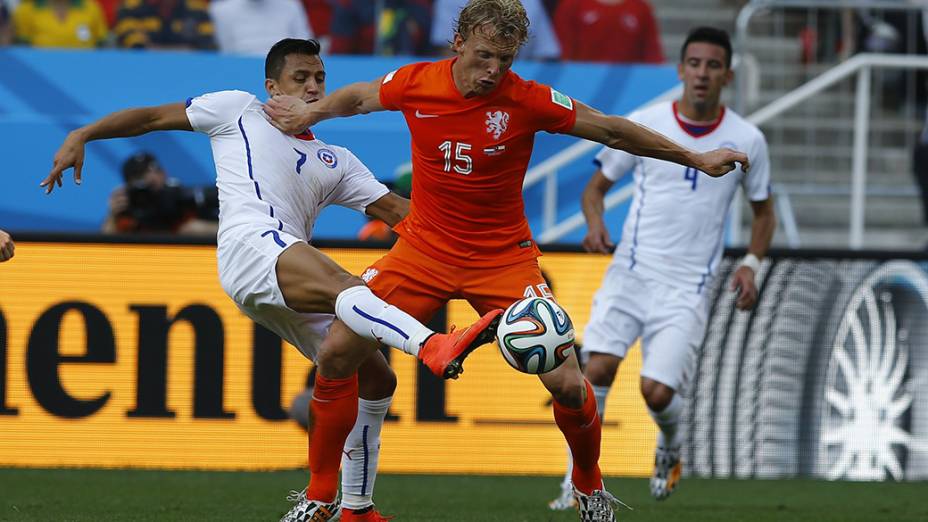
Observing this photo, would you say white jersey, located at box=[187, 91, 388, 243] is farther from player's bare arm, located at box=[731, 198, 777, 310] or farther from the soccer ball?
player's bare arm, located at box=[731, 198, 777, 310]

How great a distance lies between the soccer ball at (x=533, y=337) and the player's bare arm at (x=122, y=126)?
1.92m

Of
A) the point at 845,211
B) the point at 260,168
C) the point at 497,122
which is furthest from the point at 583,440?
the point at 845,211

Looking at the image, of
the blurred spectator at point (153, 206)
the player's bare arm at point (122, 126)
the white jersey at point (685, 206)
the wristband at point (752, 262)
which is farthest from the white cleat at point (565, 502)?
the blurred spectator at point (153, 206)

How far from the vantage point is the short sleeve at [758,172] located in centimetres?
850

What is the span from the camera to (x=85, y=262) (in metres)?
10.1

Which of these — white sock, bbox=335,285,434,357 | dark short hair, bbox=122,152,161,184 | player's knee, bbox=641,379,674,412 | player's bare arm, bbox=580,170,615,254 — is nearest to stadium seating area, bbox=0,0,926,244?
dark short hair, bbox=122,152,161,184

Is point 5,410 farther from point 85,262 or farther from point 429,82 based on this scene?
point 429,82

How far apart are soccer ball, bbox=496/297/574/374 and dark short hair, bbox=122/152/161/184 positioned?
583cm

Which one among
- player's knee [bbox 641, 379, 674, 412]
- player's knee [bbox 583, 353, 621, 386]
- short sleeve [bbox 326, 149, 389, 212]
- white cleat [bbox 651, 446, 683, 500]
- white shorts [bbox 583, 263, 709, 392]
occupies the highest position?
short sleeve [bbox 326, 149, 389, 212]

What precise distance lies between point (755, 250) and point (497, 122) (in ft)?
8.81

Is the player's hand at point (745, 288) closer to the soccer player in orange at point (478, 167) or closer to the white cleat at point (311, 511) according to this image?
the soccer player in orange at point (478, 167)

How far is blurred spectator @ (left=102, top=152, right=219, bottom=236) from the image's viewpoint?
36.2 feet

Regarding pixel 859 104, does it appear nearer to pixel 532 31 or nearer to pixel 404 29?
pixel 532 31

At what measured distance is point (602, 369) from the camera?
836 cm
